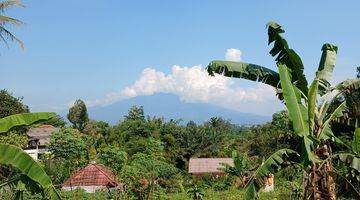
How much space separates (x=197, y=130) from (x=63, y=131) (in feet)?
35.6

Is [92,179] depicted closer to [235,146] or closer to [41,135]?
[235,146]

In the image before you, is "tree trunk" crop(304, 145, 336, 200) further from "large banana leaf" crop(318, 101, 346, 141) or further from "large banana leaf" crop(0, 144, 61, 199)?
"large banana leaf" crop(0, 144, 61, 199)

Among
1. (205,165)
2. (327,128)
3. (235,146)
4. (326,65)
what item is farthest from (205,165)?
(327,128)

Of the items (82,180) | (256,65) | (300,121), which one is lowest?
(82,180)

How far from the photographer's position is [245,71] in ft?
33.3

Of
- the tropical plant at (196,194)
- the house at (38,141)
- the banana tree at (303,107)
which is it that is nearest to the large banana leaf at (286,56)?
the banana tree at (303,107)

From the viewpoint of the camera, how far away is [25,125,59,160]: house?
1767 inches

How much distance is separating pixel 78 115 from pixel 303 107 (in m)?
48.8

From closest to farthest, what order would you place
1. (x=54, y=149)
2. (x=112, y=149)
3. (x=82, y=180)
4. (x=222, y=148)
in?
(x=82, y=180) → (x=112, y=149) → (x=54, y=149) → (x=222, y=148)

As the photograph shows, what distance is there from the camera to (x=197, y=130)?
1545 inches

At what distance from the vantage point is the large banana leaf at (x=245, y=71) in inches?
399

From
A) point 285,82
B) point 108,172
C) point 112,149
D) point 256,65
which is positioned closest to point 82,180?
point 108,172

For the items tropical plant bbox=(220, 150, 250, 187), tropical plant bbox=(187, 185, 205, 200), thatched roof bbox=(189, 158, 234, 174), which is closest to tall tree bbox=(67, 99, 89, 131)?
thatched roof bbox=(189, 158, 234, 174)

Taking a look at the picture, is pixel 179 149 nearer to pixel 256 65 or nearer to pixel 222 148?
pixel 222 148
